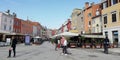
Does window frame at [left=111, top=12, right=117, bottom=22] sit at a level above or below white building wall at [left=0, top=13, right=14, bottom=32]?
below

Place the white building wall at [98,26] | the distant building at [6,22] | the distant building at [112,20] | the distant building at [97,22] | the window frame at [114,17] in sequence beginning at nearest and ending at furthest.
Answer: the distant building at [112,20], the window frame at [114,17], the white building wall at [98,26], the distant building at [97,22], the distant building at [6,22]

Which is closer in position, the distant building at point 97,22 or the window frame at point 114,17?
the window frame at point 114,17

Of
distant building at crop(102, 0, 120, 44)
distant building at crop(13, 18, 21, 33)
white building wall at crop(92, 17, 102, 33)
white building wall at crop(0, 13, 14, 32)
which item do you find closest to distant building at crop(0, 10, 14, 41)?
white building wall at crop(0, 13, 14, 32)

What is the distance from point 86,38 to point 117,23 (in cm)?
709

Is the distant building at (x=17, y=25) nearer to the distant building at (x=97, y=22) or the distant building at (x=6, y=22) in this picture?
the distant building at (x=6, y=22)

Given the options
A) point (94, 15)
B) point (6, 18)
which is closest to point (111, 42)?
point (94, 15)

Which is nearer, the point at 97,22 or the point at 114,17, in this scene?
the point at 114,17

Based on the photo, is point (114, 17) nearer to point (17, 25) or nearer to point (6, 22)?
point (6, 22)

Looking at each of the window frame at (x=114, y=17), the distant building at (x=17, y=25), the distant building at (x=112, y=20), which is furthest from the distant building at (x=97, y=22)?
the distant building at (x=17, y=25)

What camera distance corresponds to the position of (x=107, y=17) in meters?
40.1

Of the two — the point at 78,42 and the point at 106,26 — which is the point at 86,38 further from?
the point at 106,26

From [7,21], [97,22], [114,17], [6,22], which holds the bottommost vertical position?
[114,17]

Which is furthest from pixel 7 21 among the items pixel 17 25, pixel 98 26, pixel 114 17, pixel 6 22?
pixel 114 17

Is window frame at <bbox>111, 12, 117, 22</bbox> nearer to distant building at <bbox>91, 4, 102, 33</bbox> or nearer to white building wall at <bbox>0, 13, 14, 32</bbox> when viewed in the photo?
distant building at <bbox>91, 4, 102, 33</bbox>
